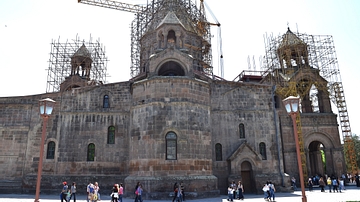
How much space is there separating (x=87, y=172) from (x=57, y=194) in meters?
2.82

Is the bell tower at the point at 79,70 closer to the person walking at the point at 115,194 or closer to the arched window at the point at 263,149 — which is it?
the person walking at the point at 115,194

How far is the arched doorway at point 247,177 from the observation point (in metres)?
21.6

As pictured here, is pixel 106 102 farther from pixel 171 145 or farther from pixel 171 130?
pixel 171 145

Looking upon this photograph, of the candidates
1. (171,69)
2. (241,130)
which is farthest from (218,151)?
(171,69)

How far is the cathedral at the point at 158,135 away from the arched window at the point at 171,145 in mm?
69

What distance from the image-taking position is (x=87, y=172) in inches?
826

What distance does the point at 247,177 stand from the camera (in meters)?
21.9

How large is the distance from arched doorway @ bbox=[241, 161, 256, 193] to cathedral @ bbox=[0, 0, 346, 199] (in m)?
0.08

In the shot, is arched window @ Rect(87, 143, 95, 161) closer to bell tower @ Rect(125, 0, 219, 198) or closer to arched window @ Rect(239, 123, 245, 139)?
bell tower @ Rect(125, 0, 219, 198)

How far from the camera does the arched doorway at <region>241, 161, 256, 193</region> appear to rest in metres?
21.6

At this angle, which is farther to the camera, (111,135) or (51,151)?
(111,135)

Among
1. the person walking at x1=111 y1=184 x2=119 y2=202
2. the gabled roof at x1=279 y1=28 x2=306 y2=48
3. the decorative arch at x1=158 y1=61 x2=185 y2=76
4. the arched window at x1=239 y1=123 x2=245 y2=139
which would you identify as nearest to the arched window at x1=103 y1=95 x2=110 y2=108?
the decorative arch at x1=158 y1=61 x2=185 y2=76

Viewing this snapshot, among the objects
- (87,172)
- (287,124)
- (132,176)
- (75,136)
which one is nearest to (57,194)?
(87,172)

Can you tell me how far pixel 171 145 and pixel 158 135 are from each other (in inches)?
46.1
